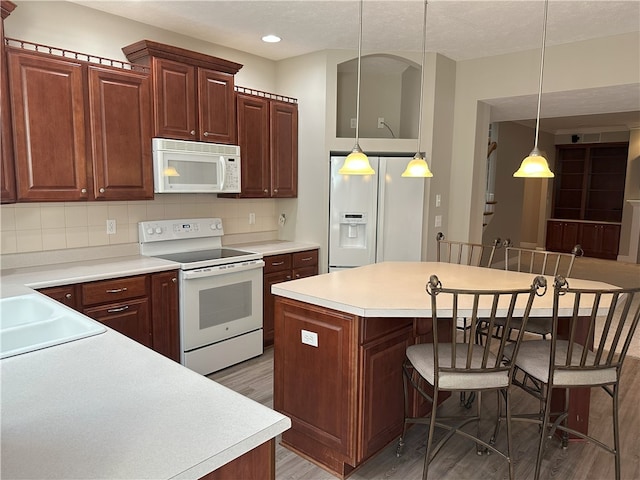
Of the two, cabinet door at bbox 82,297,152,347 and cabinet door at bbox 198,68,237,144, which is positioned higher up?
cabinet door at bbox 198,68,237,144

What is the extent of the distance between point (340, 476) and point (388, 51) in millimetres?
3525

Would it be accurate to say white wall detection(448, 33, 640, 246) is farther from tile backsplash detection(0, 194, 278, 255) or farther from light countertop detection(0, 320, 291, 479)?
light countertop detection(0, 320, 291, 479)

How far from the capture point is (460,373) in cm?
202

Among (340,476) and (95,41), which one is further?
(95,41)

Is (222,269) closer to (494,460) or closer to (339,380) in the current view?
(339,380)

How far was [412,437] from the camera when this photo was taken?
2.62m

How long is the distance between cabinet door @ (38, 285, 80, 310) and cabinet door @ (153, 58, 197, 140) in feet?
4.16

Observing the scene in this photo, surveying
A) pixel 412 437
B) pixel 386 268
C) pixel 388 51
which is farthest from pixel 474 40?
pixel 412 437

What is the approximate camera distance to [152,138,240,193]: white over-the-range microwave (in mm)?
3332

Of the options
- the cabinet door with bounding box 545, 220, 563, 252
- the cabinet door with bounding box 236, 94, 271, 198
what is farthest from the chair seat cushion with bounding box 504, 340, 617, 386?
the cabinet door with bounding box 545, 220, 563, 252

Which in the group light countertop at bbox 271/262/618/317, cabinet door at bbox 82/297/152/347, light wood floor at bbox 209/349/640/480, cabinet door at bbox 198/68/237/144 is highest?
cabinet door at bbox 198/68/237/144

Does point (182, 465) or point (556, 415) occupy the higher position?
point (182, 465)

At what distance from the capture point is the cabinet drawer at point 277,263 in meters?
3.91

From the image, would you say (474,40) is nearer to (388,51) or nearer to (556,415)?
(388,51)
